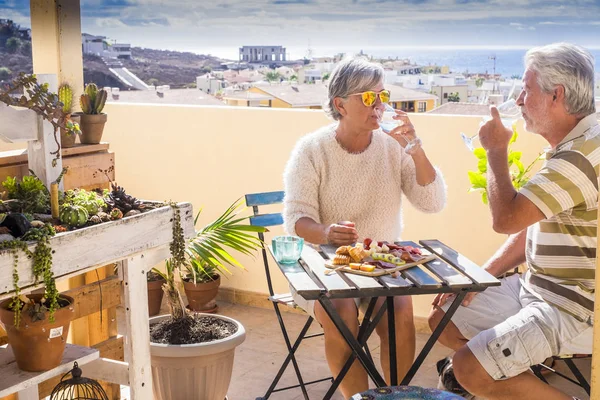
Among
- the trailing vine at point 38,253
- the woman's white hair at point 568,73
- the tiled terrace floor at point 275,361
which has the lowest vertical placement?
the tiled terrace floor at point 275,361

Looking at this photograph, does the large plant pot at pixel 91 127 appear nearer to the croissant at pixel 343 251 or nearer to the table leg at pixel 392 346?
the croissant at pixel 343 251

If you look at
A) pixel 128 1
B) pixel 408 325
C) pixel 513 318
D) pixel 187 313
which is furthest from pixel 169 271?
pixel 128 1

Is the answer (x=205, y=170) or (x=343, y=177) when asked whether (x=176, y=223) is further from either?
(x=205, y=170)

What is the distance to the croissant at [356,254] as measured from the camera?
266cm

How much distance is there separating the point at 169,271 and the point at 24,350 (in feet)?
2.88

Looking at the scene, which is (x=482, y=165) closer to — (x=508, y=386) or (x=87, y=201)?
(x=508, y=386)

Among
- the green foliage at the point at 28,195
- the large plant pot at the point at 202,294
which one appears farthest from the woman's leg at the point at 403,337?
the large plant pot at the point at 202,294

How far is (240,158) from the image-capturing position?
4.99 meters

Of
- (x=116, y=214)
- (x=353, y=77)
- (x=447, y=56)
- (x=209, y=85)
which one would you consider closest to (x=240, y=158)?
(x=353, y=77)

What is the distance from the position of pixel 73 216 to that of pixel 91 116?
914 mm

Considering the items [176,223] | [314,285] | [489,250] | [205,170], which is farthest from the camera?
[205,170]

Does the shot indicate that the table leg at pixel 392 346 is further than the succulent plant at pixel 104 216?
Yes

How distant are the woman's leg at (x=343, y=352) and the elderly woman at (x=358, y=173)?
0.59 feet

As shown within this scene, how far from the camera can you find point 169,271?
3293 millimetres
